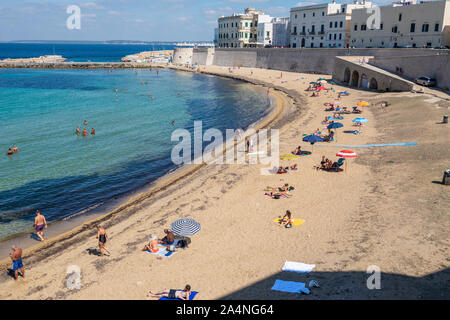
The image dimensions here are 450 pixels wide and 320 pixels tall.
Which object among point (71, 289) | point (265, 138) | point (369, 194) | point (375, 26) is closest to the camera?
point (71, 289)

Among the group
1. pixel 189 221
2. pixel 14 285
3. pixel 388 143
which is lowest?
pixel 14 285

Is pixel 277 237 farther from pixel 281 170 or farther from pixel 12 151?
pixel 12 151

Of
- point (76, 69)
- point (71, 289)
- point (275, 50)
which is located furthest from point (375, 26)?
point (76, 69)

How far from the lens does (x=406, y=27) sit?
49.7m

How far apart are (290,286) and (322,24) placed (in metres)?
68.7

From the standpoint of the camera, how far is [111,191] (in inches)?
822

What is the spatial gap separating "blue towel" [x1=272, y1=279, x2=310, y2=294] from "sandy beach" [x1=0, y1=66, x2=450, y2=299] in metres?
0.20

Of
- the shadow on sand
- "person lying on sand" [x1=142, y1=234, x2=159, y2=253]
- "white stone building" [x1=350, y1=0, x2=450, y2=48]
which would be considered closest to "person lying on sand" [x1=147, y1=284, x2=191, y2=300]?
the shadow on sand

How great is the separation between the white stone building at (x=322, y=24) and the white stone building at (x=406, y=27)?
5749 mm

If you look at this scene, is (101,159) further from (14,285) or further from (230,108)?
(230,108)

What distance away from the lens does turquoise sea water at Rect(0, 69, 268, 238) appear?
20031 mm

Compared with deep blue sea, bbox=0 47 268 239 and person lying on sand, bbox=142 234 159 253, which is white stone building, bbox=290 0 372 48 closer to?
deep blue sea, bbox=0 47 268 239

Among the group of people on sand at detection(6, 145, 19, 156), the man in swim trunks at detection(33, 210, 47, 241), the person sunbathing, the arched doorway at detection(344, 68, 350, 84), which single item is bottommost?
the man in swim trunks at detection(33, 210, 47, 241)

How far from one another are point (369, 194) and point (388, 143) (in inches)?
373
